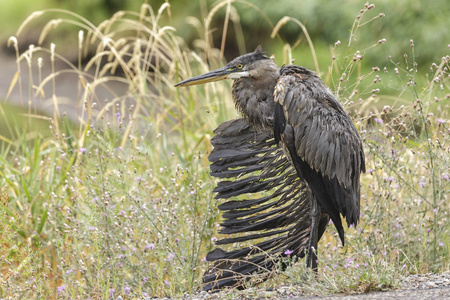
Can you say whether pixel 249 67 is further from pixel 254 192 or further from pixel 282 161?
pixel 254 192

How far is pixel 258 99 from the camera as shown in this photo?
3.76 m

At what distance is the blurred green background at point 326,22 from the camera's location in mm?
9586

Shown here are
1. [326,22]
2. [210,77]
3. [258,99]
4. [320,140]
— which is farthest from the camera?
[326,22]

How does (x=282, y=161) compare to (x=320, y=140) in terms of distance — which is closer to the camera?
(x=320, y=140)

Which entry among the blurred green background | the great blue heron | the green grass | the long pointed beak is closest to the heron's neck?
the great blue heron

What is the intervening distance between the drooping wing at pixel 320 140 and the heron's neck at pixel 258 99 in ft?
0.40

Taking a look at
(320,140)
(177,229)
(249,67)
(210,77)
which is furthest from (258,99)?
(177,229)

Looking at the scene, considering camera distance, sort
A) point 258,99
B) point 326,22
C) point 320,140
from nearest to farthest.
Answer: point 320,140
point 258,99
point 326,22

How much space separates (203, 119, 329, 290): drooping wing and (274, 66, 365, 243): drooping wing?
0.17 m

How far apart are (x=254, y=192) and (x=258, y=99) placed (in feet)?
1.71

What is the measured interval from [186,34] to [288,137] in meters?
9.24

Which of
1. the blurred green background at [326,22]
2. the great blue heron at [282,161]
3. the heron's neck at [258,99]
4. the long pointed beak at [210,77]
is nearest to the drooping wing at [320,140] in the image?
the great blue heron at [282,161]

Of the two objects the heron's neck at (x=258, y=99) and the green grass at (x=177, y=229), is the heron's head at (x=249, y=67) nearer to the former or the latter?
the heron's neck at (x=258, y=99)

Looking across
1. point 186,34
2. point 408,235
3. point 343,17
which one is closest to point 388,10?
point 343,17
